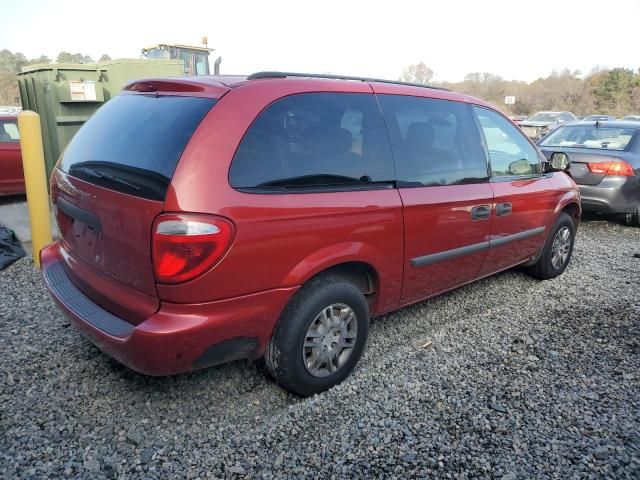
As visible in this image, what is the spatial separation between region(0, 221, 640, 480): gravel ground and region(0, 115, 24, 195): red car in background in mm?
5035

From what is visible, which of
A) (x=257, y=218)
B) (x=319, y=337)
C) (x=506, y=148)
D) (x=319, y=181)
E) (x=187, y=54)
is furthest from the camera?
(x=187, y=54)

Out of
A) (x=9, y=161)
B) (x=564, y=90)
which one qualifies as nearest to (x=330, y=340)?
(x=9, y=161)

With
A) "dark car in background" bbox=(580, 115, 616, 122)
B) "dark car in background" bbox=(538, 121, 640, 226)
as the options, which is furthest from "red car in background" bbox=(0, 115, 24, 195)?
"dark car in background" bbox=(580, 115, 616, 122)

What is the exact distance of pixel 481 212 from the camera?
3518 mm

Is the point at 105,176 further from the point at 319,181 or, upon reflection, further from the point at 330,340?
the point at 330,340

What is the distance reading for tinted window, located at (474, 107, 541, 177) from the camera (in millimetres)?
3770

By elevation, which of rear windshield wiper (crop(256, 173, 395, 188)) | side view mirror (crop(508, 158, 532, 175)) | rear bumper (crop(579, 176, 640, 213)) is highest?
rear windshield wiper (crop(256, 173, 395, 188))

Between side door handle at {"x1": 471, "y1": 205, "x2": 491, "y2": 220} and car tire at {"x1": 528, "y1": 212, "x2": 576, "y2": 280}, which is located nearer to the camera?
side door handle at {"x1": 471, "y1": 205, "x2": 491, "y2": 220}

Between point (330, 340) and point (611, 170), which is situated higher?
point (611, 170)

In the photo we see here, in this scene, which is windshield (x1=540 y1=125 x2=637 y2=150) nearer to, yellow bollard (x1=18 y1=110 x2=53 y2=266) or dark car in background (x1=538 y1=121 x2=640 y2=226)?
dark car in background (x1=538 y1=121 x2=640 y2=226)

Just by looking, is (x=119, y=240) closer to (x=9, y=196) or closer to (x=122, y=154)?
(x=122, y=154)

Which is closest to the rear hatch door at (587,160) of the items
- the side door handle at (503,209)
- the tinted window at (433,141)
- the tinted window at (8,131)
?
the side door handle at (503,209)

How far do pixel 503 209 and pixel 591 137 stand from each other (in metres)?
4.98

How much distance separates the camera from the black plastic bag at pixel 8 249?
4.73m
